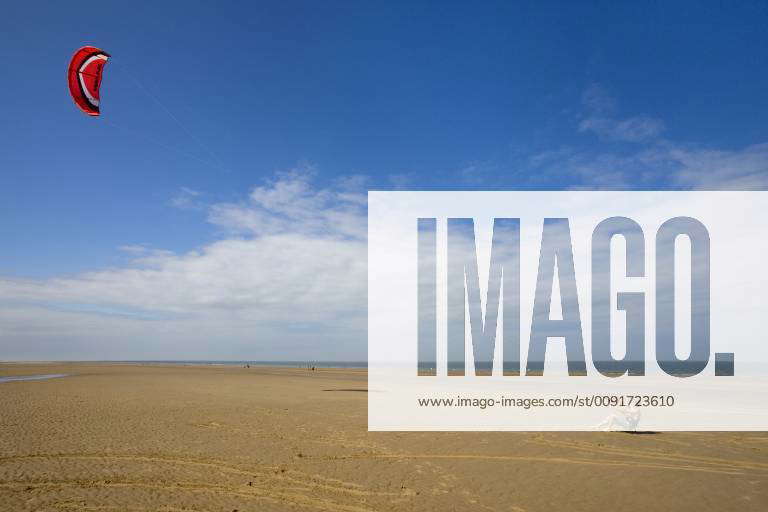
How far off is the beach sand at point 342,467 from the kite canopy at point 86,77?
13413 mm

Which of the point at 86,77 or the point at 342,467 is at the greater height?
the point at 86,77

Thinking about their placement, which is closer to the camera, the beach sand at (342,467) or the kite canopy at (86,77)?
the beach sand at (342,467)

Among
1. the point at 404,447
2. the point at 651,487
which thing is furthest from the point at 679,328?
the point at 404,447

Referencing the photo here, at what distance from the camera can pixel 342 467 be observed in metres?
14.2

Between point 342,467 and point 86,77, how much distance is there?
19.5 meters

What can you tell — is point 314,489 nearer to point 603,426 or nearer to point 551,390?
point 603,426

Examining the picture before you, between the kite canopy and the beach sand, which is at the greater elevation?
the kite canopy

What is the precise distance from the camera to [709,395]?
36.4m

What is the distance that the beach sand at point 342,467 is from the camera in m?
11.2

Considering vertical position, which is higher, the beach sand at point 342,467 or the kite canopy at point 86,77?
the kite canopy at point 86,77

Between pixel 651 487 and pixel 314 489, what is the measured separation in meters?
9.44

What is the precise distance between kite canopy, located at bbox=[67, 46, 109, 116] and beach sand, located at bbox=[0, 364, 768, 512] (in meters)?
13.4

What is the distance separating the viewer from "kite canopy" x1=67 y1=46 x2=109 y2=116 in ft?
61.8

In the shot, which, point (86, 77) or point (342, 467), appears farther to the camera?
point (86, 77)
